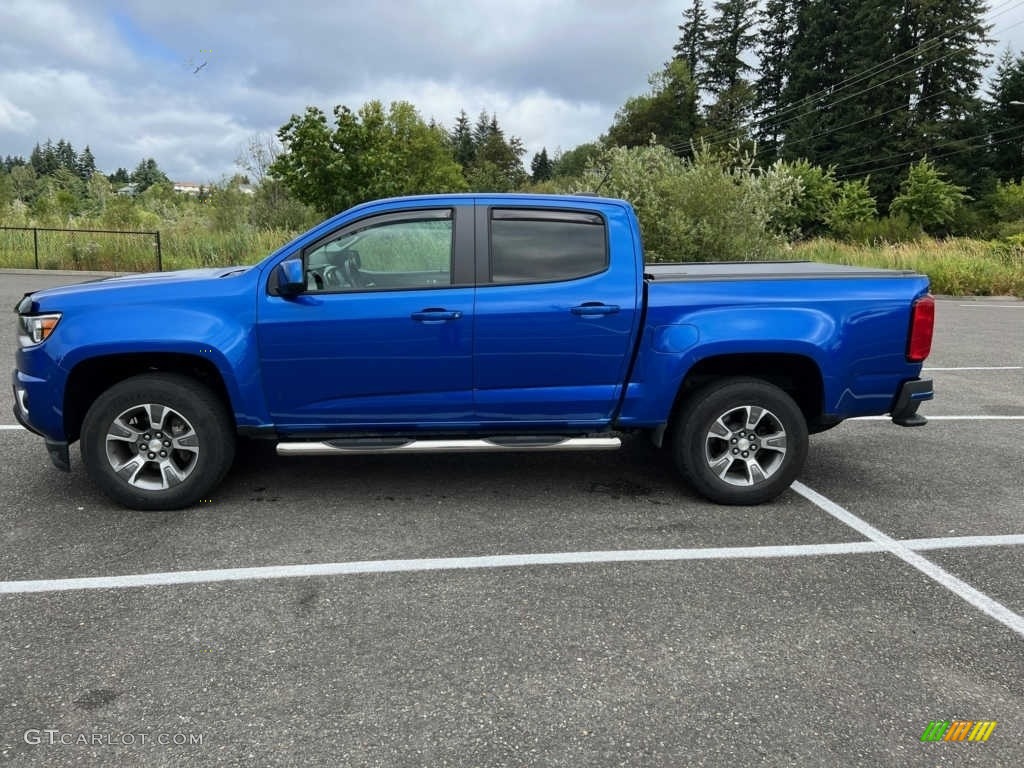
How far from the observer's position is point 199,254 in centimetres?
2336

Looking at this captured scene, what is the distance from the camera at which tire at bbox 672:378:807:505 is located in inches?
184

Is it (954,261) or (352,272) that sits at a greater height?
(954,261)

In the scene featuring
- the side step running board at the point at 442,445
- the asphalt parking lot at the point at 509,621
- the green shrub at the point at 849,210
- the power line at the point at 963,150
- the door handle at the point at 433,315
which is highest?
the power line at the point at 963,150

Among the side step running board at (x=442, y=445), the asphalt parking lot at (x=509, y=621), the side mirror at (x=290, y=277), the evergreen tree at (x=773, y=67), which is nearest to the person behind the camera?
the asphalt parking lot at (x=509, y=621)

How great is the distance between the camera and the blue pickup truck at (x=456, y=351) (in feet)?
14.6

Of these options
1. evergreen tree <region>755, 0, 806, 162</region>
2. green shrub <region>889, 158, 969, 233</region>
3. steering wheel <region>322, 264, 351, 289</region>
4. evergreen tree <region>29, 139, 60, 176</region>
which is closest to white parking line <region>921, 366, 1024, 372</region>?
steering wheel <region>322, 264, 351, 289</region>

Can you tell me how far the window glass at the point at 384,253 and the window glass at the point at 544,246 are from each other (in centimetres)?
31

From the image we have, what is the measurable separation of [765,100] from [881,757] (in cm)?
7802

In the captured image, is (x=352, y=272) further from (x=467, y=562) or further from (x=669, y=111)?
(x=669, y=111)

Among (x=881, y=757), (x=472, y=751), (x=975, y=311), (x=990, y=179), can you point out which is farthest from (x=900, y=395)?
(x=990, y=179)

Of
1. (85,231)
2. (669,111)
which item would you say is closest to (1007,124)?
(669,111)

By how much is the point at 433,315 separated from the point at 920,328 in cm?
287

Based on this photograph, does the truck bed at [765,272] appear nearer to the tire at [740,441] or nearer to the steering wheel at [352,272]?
the tire at [740,441]

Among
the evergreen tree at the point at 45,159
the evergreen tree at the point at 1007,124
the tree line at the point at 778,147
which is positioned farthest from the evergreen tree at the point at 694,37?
the evergreen tree at the point at 45,159
